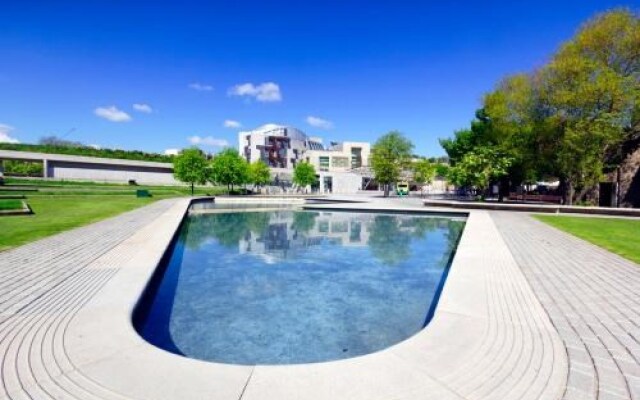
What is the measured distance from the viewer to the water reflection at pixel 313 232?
44.8ft

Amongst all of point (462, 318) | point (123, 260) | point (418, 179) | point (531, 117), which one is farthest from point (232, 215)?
point (418, 179)

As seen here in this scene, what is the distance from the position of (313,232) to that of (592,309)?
43.5 feet

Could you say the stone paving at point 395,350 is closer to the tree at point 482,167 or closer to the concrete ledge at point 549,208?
the concrete ledge at point 549,208

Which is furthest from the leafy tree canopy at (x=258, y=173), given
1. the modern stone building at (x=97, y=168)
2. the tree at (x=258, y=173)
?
the modern stone building at (x=97, y=168)

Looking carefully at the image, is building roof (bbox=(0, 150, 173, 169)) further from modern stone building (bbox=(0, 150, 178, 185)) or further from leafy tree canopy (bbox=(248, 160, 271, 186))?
leafy tree canopy (bbox=(248, 160, 271, 186))

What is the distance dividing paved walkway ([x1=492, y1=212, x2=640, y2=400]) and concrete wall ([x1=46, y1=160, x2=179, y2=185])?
67.4 meters

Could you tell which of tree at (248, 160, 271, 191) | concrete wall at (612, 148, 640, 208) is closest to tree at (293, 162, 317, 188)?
tree at (248, 160, 271, 191)

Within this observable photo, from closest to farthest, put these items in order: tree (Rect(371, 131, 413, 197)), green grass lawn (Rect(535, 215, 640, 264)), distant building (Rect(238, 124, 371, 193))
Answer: green grass lawn (Rect(535, 215, 640, 264)), tree (Rect(371, 131, 413, 197)), distant building (Rect(238, 124, 371, 193))

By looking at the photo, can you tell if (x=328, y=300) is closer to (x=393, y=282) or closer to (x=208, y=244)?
(x=393, y=282)

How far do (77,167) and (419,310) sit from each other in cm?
6873

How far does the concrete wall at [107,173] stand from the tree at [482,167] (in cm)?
5500

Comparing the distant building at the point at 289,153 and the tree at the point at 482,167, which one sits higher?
the distant building at the point at 289,153

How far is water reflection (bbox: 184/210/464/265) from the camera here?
13.7 metres

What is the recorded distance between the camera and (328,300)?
25.7 ft
